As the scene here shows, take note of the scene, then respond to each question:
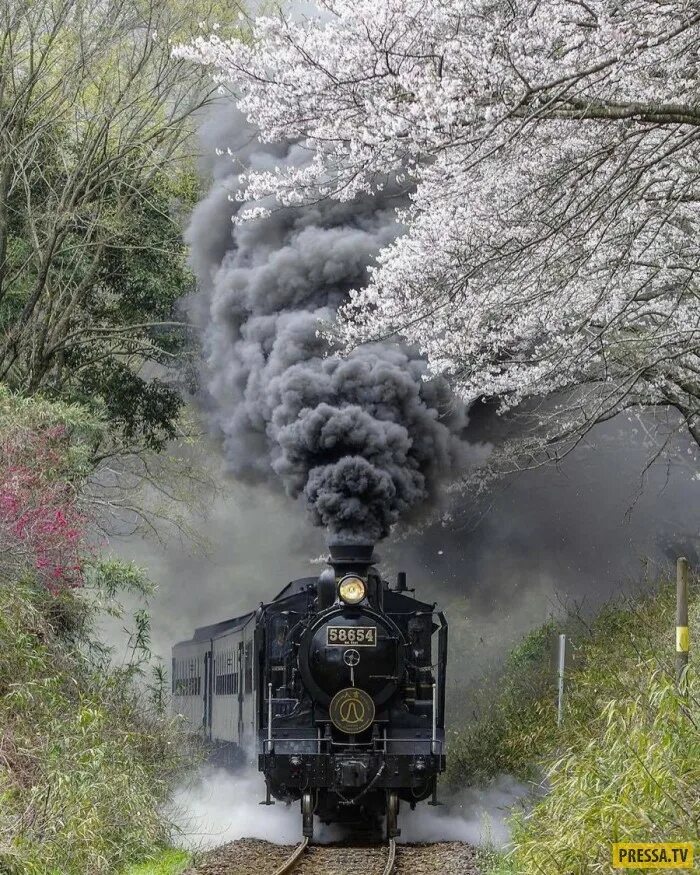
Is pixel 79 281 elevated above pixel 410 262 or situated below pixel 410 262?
above

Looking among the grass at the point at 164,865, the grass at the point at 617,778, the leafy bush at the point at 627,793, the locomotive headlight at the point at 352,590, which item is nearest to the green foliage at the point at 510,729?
the grass at the point at 617,778

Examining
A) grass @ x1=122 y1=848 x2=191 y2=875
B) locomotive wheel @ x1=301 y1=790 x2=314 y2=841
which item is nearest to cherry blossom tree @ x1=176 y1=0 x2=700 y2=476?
locomotive wheel @ x1=301 y1=790 x2=314 y2=841

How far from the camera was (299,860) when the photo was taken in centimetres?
891

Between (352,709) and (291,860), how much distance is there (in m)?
1.47

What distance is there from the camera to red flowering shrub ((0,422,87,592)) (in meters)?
11.4

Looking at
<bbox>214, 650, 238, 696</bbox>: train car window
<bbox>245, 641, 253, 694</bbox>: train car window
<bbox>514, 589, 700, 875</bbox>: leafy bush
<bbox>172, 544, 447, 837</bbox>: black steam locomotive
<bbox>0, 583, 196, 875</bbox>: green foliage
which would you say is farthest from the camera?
<bbox>214, 650, 238, 696</bbox>: train car window

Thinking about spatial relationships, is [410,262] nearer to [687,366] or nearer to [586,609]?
[687,366]

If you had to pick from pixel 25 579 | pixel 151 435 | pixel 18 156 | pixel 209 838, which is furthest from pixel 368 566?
pixel 151 435

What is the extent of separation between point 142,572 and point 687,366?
22.2ft

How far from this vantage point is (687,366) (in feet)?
40.2

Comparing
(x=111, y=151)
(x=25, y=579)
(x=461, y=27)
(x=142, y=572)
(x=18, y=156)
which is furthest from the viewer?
(x=111, y=151)

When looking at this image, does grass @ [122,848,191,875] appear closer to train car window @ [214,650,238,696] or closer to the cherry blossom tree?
train car window @ [214,650,238,696]

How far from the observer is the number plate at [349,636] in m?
9.67

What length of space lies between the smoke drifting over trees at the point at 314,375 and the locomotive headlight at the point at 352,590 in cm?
109
